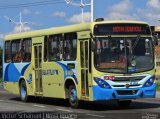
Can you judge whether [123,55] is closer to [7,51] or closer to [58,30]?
[58,30]

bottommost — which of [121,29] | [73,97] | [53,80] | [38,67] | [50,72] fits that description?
[73,97]

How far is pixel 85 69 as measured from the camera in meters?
19.0

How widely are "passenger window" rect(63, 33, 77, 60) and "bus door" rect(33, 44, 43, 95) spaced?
240 cm

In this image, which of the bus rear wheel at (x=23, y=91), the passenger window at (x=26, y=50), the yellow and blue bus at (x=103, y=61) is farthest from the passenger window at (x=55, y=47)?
the bus rear wheel at (x=23, y=91)

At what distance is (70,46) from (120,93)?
9.42ft

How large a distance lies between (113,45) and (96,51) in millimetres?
663

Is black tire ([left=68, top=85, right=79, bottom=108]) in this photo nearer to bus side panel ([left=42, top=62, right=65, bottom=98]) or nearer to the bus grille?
bus side panel ([left=42, top=62, right=65, bottom=98])

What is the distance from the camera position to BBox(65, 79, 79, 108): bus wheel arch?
777 inches

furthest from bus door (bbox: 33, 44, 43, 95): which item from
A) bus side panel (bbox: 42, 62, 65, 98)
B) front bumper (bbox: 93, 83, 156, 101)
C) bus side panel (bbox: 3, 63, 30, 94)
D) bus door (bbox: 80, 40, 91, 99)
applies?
front bumper (bbox: 93, 83, 156, 101)

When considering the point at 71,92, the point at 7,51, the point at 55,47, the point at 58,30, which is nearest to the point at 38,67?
the point at 55,47

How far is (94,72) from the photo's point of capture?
60.2 ft

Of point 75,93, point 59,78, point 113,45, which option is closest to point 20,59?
point 59,78

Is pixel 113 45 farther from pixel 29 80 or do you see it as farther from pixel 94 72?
pixel 29 80

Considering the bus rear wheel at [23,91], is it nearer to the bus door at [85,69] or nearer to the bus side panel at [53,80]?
the bus side panel at [53,80]
